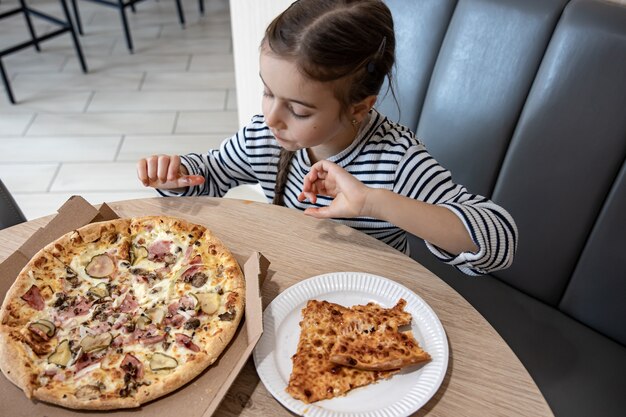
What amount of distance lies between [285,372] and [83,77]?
3.00 m

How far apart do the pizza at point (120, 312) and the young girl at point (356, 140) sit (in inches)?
7.4

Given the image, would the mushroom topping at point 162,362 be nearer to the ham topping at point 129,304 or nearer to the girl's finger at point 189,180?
the ham topping at point 129,304

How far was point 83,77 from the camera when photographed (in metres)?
3.26

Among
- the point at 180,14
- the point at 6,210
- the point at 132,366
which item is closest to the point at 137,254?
the point at 132,366

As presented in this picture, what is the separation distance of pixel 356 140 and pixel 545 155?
46cm

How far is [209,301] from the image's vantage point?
0.91 metres

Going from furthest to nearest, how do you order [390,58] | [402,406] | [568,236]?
1. [568,236]
2. [390,58]
3. [402,406]

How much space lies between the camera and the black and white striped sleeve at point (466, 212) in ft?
3.24

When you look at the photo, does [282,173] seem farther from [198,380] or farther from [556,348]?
[556,348]

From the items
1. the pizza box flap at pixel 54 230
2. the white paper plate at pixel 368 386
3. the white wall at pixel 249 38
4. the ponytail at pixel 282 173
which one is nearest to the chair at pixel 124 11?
the white wall at pixel 249 38

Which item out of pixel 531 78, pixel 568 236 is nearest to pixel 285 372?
pixel 568 236

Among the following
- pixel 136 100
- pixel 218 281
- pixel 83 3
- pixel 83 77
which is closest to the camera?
pixel 218 281

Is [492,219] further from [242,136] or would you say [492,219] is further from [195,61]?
[195,61]

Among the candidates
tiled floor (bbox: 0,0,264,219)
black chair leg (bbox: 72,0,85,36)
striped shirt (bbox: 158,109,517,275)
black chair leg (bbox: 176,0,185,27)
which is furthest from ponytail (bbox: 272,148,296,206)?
black chair leg (bbox: 72,0,85,36)
